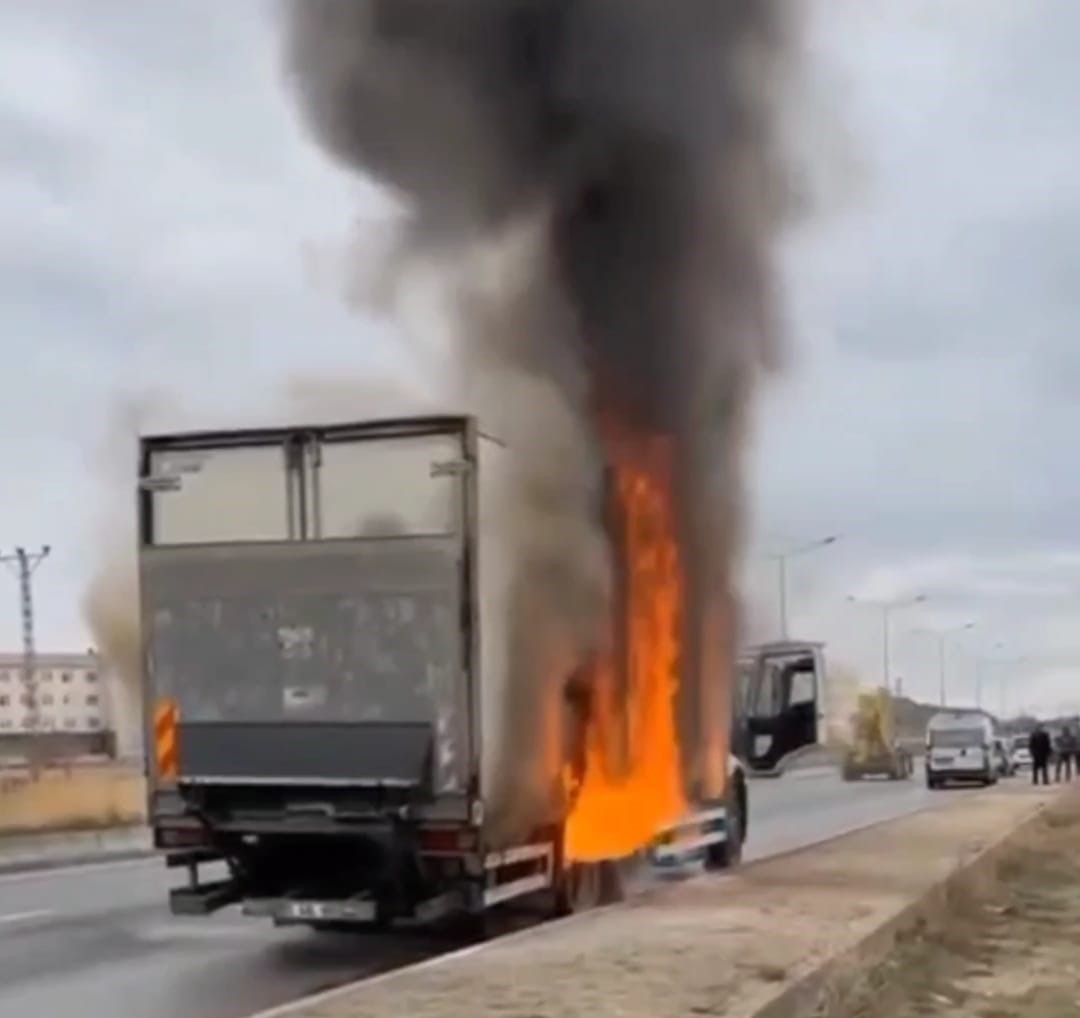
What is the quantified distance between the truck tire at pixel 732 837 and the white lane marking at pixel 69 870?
21.5 ft

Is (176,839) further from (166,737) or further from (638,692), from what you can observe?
(638,692)

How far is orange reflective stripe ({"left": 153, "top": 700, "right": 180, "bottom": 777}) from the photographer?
471 inches

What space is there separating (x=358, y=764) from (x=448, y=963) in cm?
215

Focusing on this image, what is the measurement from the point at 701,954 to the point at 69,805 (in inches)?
899

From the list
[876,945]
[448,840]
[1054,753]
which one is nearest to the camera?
[876,945]

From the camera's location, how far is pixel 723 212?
16609mm

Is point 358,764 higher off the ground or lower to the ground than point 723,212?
lower

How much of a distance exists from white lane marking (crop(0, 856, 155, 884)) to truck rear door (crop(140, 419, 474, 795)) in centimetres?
840

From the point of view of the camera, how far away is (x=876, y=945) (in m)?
10.1

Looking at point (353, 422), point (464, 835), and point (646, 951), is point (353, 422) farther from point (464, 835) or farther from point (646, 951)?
point (646, 951)

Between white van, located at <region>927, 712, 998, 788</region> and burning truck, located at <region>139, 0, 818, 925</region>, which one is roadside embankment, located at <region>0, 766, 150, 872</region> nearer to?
burning truck, located at <region>139, 0, 818, 925</region>

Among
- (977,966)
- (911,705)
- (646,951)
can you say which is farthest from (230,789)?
(911,705)

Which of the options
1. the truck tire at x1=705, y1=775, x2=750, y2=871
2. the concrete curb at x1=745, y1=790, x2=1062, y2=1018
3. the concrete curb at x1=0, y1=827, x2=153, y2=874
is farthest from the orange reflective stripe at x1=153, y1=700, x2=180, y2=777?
the concrete curb at x1=0, y1=827, x2=153, y2=874

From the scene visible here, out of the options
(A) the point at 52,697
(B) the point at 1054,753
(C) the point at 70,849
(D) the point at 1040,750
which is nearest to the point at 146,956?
(C) the point at 70,849
